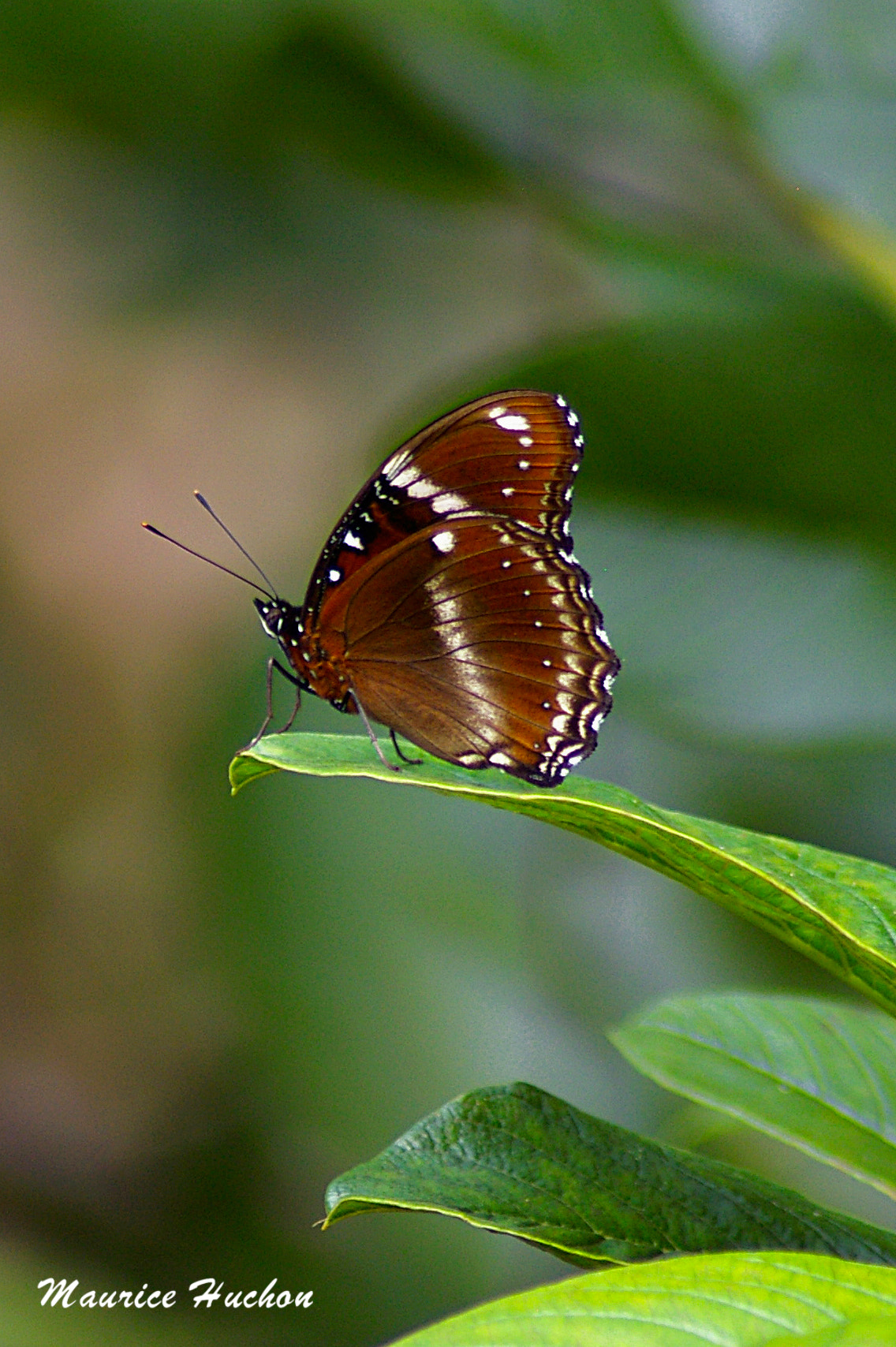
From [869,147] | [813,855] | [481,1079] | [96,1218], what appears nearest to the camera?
[813,855]

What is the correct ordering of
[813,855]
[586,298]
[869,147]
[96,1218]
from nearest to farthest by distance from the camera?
[813,855]
[869,147]
[96,1218]
[586,298]

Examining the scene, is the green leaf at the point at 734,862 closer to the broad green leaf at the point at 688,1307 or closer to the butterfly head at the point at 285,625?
the broad green leaf at the point at 688,1307

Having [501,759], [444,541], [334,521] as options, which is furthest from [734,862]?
[334,521]

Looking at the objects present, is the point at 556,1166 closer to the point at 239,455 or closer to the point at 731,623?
the point at 731,623

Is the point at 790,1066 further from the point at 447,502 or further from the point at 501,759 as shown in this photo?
the point at 447,502

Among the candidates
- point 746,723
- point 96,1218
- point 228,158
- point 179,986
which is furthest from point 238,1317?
point 228,158

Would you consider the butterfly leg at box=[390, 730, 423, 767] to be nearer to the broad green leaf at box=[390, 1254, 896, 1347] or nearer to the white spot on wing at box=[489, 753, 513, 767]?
the white spot on wing at box=[489, 753, 513, 767]
